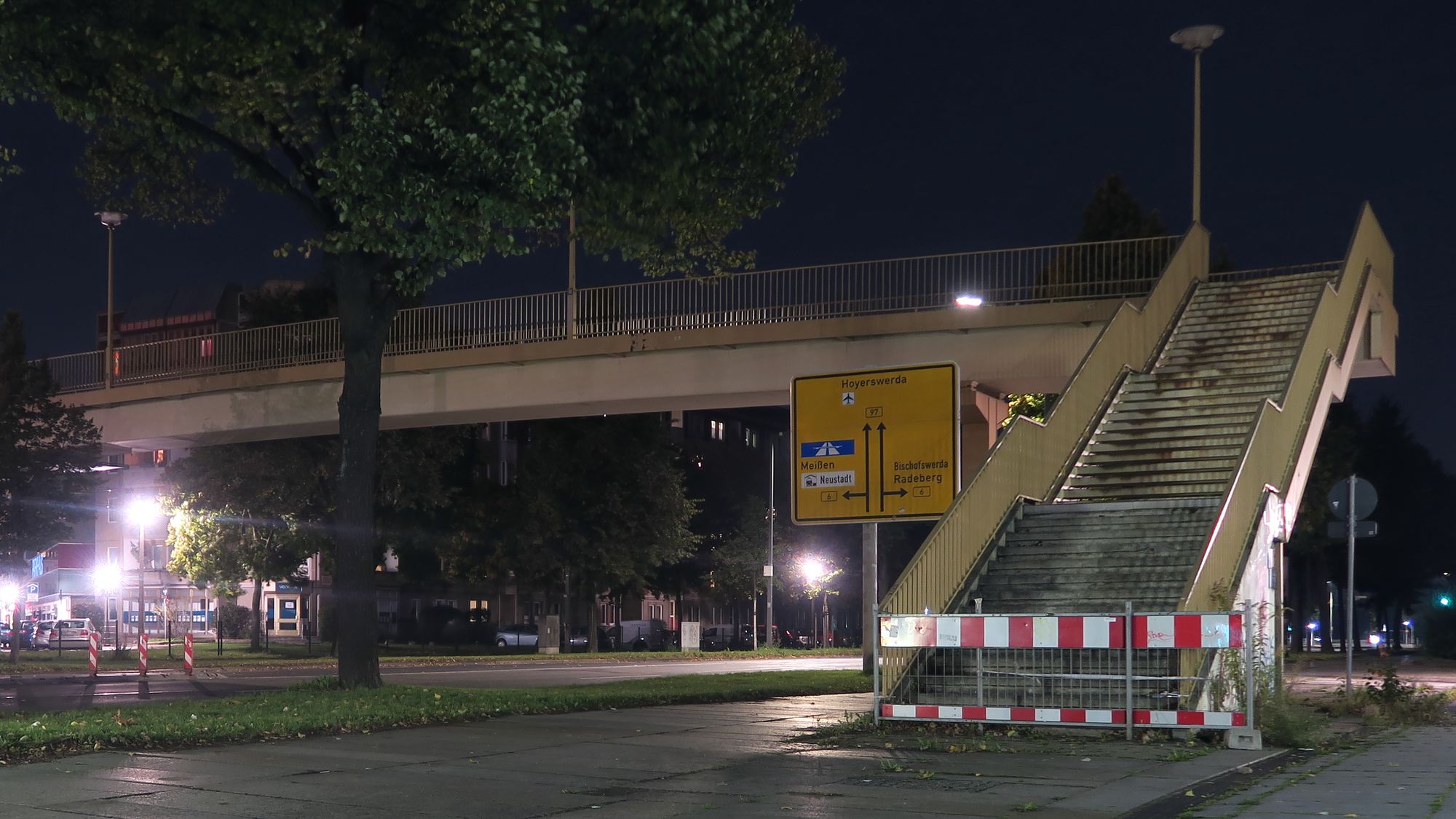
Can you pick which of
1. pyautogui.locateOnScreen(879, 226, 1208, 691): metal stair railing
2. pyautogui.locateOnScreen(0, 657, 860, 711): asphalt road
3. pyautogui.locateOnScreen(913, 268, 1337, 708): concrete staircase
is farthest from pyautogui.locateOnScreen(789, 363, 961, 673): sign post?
pyautogui.locateOnScreen(0, 657, 860, 711): asphalt road

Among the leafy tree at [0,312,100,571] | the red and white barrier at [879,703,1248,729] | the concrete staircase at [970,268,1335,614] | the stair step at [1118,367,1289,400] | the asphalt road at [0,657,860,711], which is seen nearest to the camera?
the red and white barrier at [879,703,1248,729]

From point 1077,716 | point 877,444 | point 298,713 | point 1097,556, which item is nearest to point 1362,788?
point 1077,716

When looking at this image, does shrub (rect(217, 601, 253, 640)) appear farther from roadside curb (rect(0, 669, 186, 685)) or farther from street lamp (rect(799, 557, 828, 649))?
roadside curb (rect(0, 669, 186, 685))

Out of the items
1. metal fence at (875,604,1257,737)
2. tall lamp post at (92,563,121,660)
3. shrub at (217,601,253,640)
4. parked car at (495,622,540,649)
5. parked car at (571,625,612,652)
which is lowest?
parked car at (571,625,612,652)

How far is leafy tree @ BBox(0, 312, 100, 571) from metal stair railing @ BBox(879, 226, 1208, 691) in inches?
995

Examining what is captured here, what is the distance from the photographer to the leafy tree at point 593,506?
5119cm

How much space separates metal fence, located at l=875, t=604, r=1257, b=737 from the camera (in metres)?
13.1

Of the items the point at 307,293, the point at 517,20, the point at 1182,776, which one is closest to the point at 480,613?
the point at 307,293

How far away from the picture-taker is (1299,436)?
910 inches

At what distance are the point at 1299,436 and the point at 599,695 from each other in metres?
11.5

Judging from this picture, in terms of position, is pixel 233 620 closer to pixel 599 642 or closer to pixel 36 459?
pixel 599 642

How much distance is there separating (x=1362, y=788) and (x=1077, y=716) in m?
3.34

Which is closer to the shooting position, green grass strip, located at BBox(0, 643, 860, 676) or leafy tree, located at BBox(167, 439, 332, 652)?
green grass strip, located at BBox(0, 643, 860, 676)

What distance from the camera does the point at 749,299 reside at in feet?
97.7
